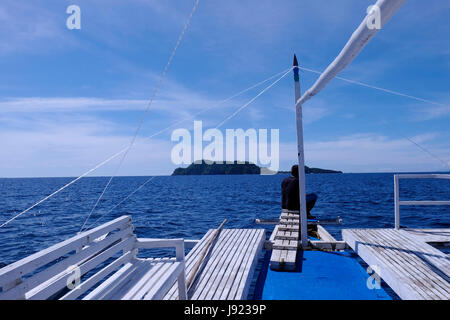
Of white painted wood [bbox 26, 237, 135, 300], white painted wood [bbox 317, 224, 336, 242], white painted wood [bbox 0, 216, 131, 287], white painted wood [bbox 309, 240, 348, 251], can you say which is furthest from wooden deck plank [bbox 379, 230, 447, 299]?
white painted wood [bbox 0, 216, 131, 287]

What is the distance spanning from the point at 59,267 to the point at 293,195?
7.93 metres

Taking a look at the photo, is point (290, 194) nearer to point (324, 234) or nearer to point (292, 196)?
point (292, 196)

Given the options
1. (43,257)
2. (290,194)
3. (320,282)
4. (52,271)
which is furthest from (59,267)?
(290,194)

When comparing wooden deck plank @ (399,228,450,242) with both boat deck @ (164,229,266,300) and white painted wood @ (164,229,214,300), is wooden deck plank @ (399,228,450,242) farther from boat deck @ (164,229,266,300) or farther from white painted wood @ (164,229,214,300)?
white painted wood @ (164,229,214,300)

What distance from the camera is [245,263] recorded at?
5648mm

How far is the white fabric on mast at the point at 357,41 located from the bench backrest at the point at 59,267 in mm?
3526

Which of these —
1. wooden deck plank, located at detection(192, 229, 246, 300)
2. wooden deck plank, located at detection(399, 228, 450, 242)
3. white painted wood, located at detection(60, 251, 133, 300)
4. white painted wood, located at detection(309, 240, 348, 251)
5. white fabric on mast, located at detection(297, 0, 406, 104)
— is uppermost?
white fabric on mast, located at detection(297, 0, 406, 104)

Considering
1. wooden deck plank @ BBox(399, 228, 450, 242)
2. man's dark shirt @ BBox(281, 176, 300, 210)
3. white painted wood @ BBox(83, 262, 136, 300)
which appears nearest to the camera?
white painted wood @ BBox(83, 262, 136, 300)

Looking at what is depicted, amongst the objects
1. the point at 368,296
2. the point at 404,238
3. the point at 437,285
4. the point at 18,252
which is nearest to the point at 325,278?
the point at 368,296

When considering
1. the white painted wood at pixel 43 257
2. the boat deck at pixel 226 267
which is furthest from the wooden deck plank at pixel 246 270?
the white painted wood at pixel 43 257

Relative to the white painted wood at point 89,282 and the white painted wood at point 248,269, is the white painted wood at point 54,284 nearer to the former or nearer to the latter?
the white painted wood at point 89,282

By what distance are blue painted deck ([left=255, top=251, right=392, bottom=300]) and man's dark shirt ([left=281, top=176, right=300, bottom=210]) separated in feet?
9.44

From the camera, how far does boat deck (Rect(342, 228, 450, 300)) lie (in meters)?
4.48

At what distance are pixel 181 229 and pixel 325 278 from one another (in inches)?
570
